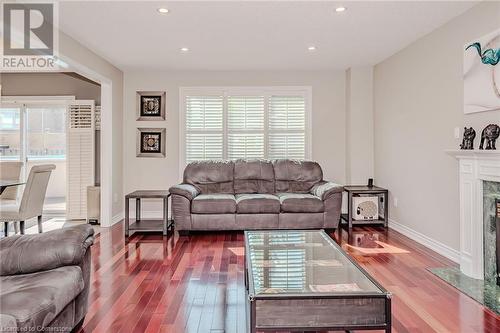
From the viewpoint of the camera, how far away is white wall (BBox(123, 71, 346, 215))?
6.34 meters

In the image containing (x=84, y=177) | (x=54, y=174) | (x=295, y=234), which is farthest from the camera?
(x=54, y=174)

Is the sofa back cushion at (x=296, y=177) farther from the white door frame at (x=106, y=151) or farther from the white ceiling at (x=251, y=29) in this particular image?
the white door frame at (x=106, y=151)

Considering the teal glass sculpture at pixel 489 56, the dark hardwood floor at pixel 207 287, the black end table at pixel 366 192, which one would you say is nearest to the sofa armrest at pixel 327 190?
the black end table at pixel 366 192

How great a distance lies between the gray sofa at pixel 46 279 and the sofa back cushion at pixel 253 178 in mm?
3434

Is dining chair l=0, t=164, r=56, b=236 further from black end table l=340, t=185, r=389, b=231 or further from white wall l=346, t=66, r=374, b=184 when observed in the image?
white wall l=346, t=66, r=374, b=184

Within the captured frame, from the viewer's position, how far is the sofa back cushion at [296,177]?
5816 mm

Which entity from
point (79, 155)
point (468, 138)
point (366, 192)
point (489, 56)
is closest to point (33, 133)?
point (79, 155)

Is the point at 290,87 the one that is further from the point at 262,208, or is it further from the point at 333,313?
the point at 333,313

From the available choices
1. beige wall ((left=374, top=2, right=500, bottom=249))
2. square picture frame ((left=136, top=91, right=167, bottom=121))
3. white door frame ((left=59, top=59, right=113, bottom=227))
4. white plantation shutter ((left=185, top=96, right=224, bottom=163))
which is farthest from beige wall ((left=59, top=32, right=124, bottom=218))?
beige wall ((left=374, top=2, right=500, bottom=249))

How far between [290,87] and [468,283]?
412 cm

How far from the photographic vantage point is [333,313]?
186 cm

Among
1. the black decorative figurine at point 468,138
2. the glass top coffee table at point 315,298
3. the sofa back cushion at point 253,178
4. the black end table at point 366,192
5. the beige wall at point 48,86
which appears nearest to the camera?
the glass top coffee table at point 315,298

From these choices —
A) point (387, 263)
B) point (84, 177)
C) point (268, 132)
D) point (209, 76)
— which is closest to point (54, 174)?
Result: point (84, 177)

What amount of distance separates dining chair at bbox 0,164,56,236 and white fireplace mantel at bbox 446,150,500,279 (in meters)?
4.67
